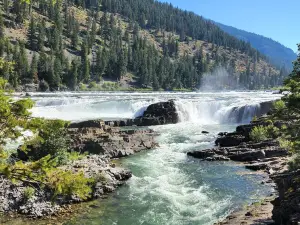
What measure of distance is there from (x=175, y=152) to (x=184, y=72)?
136 meters

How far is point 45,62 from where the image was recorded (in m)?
115

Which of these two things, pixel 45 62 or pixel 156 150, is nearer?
pixel 156 150

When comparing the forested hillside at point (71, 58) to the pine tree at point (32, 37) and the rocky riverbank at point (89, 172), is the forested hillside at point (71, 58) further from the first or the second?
the rocky riverbank at point (89, 172)

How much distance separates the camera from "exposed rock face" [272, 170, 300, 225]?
14.5 meters

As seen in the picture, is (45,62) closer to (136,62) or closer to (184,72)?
(136,62)

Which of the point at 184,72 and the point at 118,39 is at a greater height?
the point at 118,39

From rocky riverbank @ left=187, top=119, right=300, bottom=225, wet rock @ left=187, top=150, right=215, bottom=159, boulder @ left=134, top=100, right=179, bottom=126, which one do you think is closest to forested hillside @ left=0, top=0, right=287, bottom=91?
boulder @ left=134, top=100, right=179, bottom=126

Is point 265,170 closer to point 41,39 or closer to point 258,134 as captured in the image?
point 258,134

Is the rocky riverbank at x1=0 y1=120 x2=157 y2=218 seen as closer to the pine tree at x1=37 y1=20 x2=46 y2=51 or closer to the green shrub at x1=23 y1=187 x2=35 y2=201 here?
the green shrub at x1=23 y1=187 x2=35 y2=201

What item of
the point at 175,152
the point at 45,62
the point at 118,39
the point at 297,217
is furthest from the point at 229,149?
the point at 118,39

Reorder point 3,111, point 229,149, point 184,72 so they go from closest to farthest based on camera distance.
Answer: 1. point 3,111
2. point 229,149
3. point 184,72

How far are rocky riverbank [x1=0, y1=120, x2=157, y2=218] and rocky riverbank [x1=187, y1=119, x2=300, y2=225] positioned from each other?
7116 mm

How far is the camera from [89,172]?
944 inches

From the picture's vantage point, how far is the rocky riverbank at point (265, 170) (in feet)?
51.5
